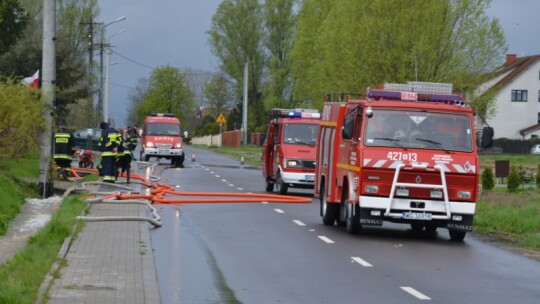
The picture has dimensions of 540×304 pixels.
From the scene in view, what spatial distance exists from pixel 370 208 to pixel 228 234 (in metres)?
2.55

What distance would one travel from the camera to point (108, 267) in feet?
40.5

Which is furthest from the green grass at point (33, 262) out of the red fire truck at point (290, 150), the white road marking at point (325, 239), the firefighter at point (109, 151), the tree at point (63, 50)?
the tree at point (63, 50)

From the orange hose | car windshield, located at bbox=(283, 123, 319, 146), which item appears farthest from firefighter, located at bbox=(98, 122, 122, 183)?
car windshield, located at bbox=(283, 123, 319, 146)

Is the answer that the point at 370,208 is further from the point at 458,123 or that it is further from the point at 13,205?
the point at 13,205

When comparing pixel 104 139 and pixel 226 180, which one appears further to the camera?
pixel 226 180

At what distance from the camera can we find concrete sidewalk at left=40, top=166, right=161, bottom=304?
10219 mm

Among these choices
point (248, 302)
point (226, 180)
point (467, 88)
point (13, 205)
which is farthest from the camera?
point (467, 88)

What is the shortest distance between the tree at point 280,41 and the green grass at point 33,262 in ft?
247

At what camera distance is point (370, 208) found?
17.3m

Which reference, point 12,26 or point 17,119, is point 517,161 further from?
point 17,119

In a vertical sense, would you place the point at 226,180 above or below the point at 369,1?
below

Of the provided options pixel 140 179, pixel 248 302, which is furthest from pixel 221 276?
pixel 140 179

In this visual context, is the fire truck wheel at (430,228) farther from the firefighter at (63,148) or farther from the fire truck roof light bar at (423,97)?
the firefighter at (63,148)

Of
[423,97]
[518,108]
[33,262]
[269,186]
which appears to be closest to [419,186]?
[423,97]
